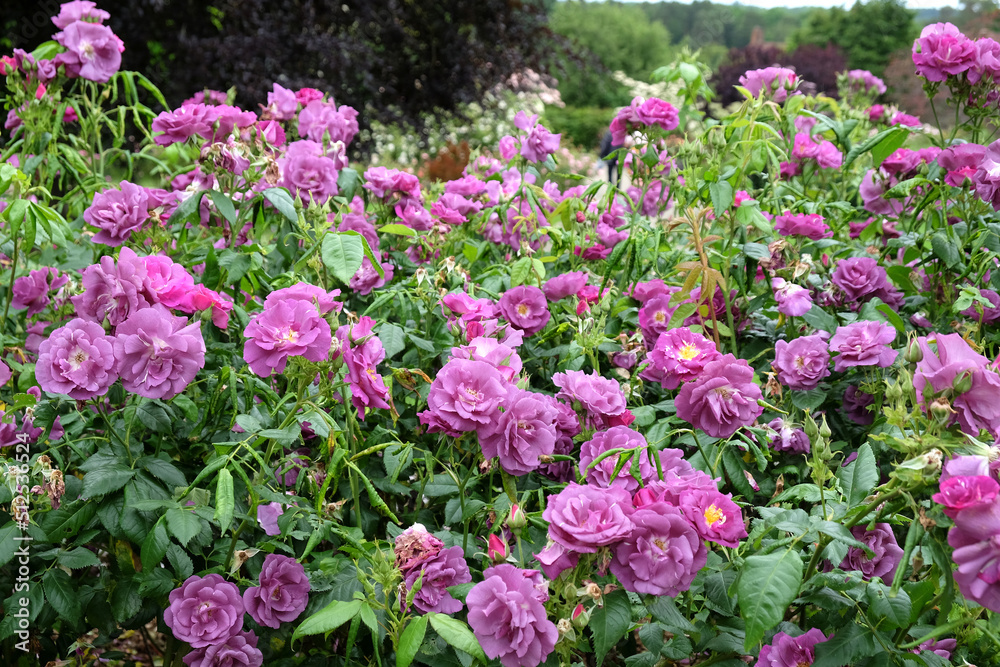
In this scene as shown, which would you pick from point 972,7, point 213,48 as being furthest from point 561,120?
point 972,7

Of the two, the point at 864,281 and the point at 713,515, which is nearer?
the point at 713,515

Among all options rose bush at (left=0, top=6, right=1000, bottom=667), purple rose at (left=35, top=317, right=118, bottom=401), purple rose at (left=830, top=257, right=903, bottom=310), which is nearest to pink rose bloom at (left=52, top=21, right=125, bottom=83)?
rose bush at (left=0, top=6, right=1000, bottom=667)

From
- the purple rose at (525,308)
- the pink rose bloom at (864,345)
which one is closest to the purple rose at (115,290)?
the purple rose at (525,308)

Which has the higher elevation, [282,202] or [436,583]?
[282,202]

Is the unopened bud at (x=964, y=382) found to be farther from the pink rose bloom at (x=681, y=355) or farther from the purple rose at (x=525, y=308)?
the purple rose at (x=525, y=308)

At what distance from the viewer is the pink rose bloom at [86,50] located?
5.95 ft

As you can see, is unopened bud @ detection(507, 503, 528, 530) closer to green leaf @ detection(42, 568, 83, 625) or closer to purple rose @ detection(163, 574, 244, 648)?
purple rose @ detection(163, 574, 244, 648)

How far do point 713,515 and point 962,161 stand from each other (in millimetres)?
1057

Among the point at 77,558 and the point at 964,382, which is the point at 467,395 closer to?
the point at 964,382

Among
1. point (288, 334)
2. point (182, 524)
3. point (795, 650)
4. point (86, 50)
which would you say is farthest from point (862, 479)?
point (86, 50)

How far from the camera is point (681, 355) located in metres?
1.31

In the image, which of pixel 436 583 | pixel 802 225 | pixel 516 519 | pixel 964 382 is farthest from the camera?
pixel 802 225

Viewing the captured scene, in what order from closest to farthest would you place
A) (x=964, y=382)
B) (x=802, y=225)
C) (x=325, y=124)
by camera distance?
1. (x=964, y=382)
2. (x=802, y=225)
3. (x=325, y=124)

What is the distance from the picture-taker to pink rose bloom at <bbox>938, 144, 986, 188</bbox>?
153cm
